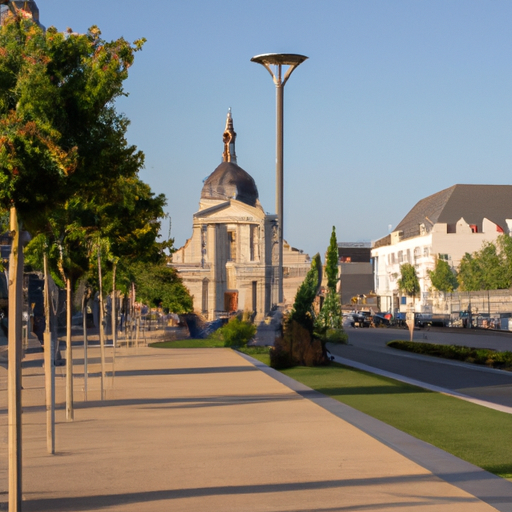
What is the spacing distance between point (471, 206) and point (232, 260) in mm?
51239

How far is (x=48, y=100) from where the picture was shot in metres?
12.5

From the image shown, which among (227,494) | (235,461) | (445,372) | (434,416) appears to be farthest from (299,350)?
(227,494)

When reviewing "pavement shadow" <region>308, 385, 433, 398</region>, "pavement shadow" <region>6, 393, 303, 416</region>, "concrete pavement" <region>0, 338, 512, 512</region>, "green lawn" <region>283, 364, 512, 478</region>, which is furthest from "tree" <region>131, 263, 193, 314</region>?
"concrete pavement" <region>0, 338, 512, 512</region>

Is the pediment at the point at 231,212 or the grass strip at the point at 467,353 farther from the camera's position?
the pediment at the point at 231,212

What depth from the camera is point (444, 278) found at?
390 ft

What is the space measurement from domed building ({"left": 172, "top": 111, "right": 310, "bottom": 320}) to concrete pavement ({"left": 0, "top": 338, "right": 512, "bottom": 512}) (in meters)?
76.1

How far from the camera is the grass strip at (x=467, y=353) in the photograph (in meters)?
27.1

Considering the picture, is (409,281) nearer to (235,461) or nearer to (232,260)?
(232,260)

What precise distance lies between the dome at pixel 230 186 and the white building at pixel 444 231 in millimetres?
26663

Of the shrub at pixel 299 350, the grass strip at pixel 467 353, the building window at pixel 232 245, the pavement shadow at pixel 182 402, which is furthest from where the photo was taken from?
the building window at pixel 232 245

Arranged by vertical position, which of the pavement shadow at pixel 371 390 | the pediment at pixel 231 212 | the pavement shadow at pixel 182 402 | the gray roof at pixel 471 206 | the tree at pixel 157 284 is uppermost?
the gray roof at pixel 471 206

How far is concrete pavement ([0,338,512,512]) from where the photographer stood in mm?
7750

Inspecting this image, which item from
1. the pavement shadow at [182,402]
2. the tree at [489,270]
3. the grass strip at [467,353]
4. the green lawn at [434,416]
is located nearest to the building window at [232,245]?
the tree at [489,270]

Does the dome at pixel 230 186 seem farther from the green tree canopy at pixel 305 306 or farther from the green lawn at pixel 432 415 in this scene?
the green lawn at pixel 432 415
